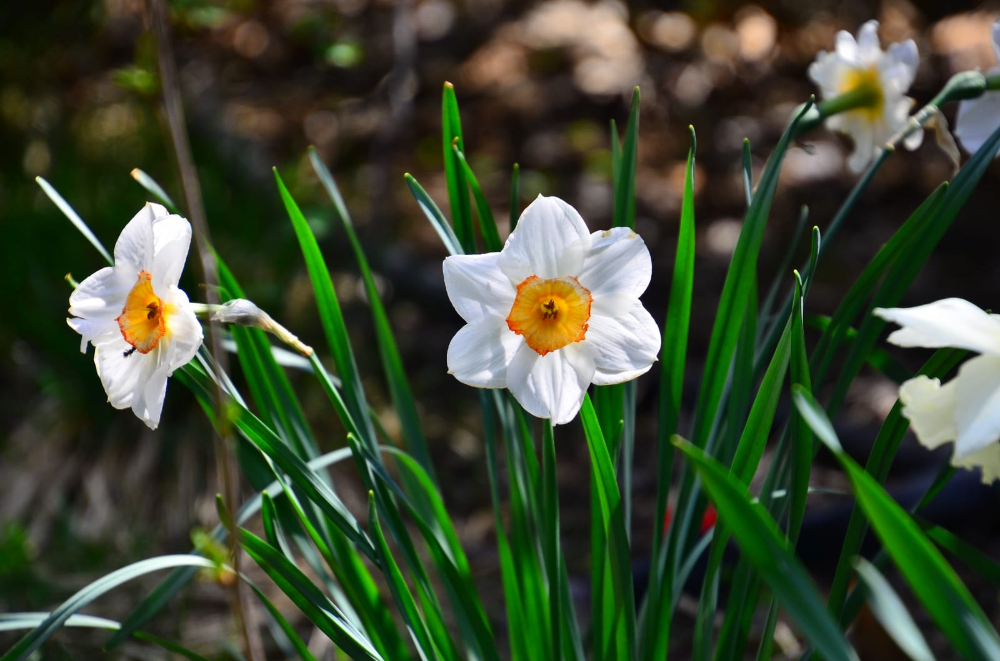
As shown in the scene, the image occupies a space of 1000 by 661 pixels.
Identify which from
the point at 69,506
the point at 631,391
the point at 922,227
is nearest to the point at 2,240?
the point at 69,506

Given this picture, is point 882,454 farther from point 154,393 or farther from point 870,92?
point 154,393

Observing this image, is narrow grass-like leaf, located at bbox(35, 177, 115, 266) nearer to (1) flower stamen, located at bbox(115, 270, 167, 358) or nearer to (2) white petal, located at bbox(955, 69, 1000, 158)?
(1) flower stamen, located at bbox(115, 270, 167, 358)

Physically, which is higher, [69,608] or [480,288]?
[480,288]

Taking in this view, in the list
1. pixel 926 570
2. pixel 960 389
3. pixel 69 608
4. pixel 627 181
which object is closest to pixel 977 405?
pixel 960 389

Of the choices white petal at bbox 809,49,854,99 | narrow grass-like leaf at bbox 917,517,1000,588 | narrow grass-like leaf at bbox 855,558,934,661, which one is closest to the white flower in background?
white petal at bbox 809,49,854,99

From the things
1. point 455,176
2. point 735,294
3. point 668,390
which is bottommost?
point 668,390

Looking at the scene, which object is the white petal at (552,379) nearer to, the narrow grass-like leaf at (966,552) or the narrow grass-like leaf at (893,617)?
the narrow grass-like leaf at (893,617)

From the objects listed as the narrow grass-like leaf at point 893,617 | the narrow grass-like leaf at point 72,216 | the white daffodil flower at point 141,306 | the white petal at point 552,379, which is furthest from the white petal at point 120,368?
the narrow grass-like leaf at point 893,617
